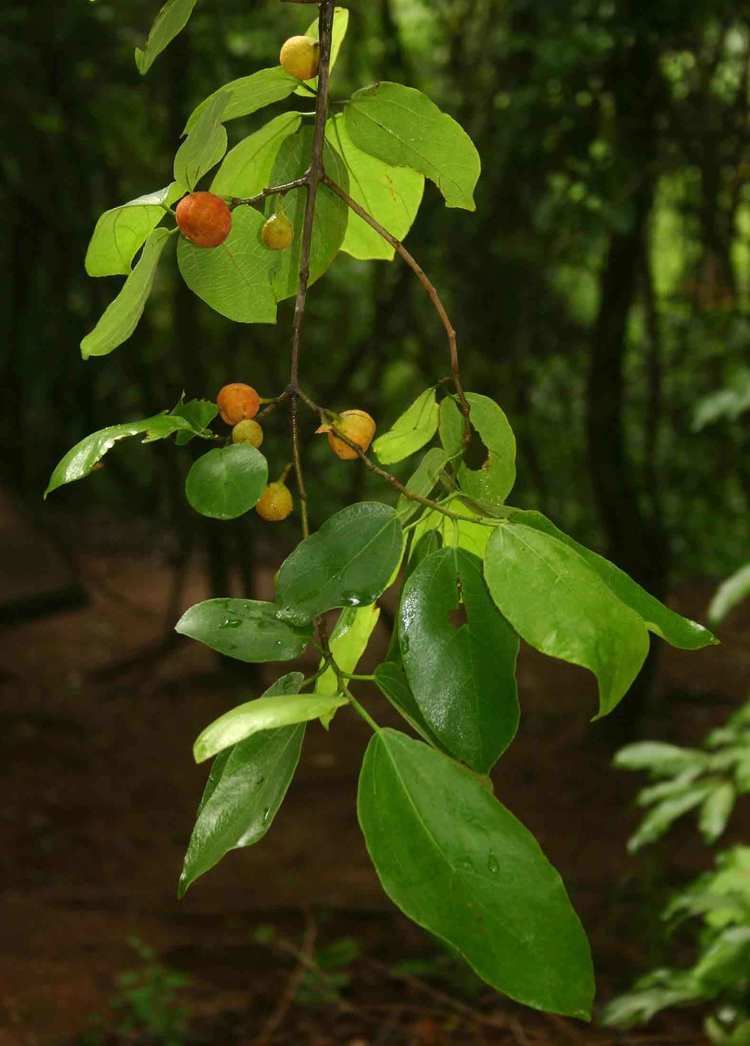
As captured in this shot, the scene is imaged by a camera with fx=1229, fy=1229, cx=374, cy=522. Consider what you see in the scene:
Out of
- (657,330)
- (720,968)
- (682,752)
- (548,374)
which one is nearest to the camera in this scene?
(720,968)

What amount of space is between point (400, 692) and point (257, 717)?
109 millimetres

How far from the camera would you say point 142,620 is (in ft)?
17.9

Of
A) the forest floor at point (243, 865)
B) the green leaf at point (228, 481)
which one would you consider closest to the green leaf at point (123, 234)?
the green leaf at point (228, 481)

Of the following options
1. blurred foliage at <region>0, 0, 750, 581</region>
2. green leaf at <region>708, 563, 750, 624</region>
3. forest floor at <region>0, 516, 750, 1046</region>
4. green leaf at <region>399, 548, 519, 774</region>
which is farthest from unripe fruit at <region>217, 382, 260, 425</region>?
forest floor at <region>0, 516, 750, 1046</region>

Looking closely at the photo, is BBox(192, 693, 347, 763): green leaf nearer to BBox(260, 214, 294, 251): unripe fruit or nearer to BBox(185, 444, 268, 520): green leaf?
BBox(185, 444, 268, 520): green leaf

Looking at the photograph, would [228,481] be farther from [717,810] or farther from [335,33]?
[717,810]

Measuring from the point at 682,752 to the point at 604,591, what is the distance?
5.24ft

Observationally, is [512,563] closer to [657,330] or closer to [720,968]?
[720,968]

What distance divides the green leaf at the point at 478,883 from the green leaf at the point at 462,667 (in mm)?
42

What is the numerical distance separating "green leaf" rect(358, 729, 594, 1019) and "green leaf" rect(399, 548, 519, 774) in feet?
0.14

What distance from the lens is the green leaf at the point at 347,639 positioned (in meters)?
0.50

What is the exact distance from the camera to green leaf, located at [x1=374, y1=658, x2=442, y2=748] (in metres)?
0.47

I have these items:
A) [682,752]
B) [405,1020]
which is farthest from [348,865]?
[682,752]

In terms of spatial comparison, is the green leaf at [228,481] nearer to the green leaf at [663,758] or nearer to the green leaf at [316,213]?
the green leaf at [316,213]
